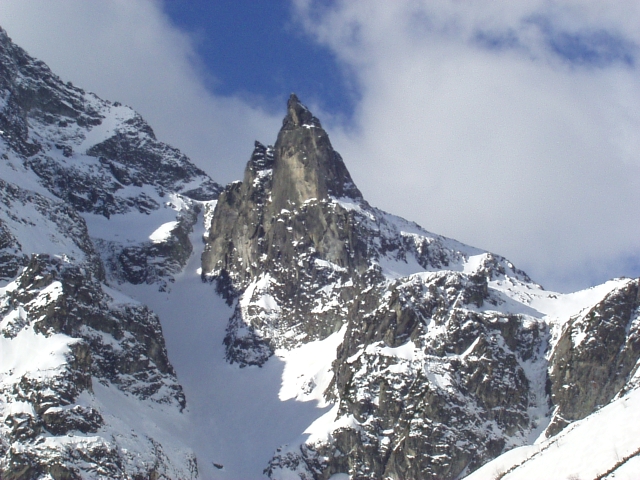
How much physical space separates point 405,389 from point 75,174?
106 meters

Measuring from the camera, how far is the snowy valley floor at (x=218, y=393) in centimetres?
13012

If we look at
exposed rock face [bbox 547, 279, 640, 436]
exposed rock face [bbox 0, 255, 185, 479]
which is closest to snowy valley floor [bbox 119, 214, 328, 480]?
exposed rock face [bbox 0, 255, 185, 479]

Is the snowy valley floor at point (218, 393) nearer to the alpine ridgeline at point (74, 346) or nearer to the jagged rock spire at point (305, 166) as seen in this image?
the alpine ridgeline at point (74, 346)

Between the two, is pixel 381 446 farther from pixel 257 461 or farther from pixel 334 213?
pixel 334 213

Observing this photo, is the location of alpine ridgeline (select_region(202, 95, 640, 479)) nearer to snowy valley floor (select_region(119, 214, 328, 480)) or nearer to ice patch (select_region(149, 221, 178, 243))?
snowy valley floor (select_region(119, 214, 328, 480))

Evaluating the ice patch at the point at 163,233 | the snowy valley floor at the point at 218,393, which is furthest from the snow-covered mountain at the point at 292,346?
the ice patch at the point at 163,233

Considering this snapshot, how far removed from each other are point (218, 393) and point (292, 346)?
15082 mm

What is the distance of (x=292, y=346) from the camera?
155250 millimetres

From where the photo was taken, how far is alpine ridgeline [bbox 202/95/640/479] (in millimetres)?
118625

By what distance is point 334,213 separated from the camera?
164750mm

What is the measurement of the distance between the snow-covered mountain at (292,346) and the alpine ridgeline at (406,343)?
0.27 metres

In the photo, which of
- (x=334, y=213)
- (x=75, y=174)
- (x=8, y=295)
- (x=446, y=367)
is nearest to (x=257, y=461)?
(x=446, y=367)

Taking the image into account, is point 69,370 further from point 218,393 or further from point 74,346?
point 218,393

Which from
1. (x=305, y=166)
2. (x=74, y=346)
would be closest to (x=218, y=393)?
(x=74, y=346)
